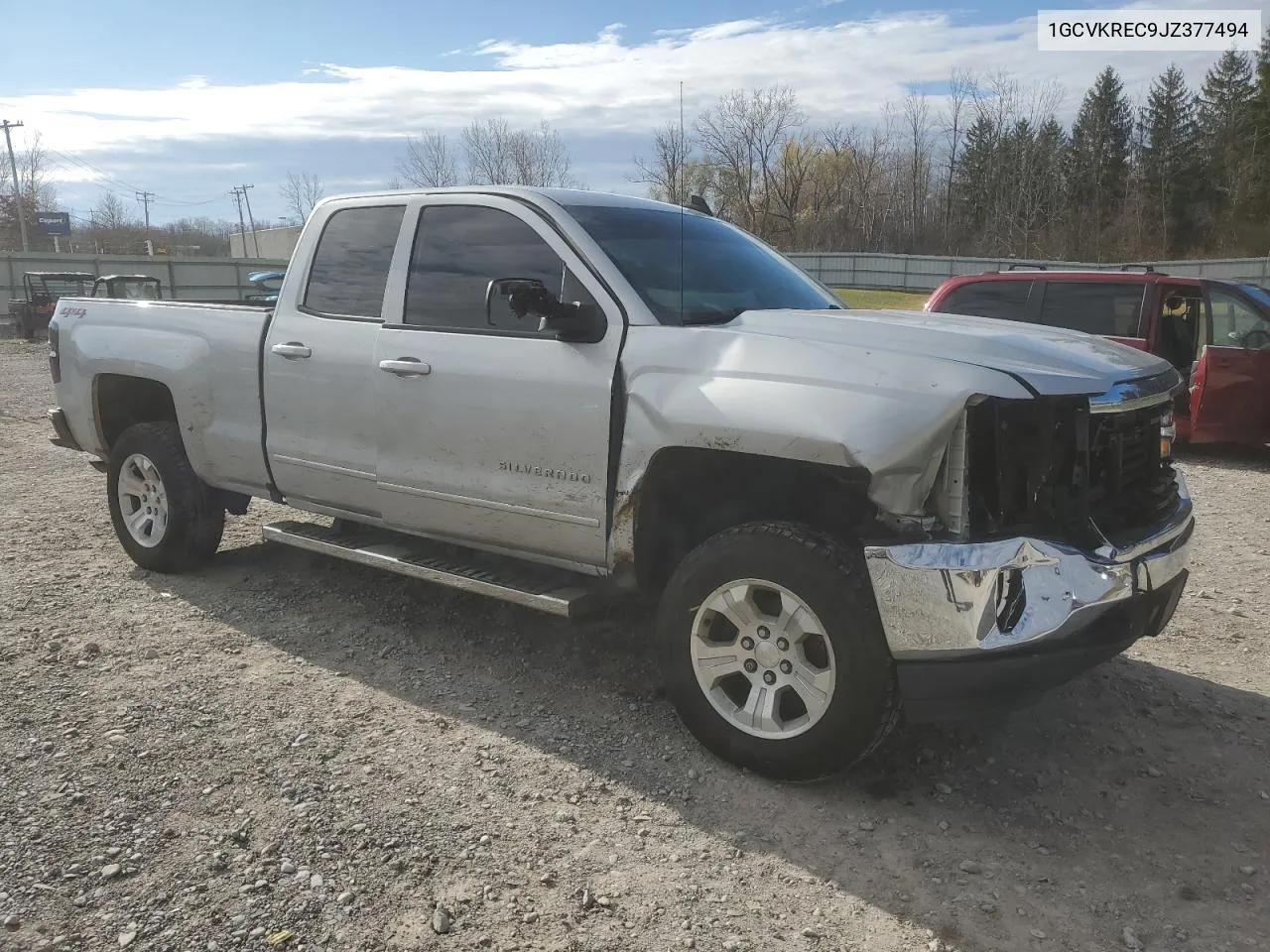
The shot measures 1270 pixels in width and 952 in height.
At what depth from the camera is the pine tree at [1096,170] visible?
53844 mm

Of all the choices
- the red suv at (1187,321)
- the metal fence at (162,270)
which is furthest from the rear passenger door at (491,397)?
the metal fence at (162,270)

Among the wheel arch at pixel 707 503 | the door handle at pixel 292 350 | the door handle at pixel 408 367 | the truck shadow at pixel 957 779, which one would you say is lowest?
the truck shadow at pixel 957 779

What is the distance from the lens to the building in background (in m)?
37.4

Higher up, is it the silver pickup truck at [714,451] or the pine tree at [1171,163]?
the pine tree at [1171,163]

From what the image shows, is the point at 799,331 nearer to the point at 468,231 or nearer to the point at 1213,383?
the point at 468,231

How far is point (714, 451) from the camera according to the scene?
11.2 ft

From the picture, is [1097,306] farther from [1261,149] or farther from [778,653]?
[1261,149]

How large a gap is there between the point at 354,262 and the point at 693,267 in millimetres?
1636

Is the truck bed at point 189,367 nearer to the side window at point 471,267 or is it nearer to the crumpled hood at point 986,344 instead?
the side window at point 471,267

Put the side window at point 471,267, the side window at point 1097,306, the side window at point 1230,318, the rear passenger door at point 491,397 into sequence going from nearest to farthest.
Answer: the rear passenger door at point 491,397 < the side window at point 471,267 < the side window at point 1230,318 < the side window at point 1097,306

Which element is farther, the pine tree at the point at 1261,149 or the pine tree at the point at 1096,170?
the pine tree at the point at 1096,170

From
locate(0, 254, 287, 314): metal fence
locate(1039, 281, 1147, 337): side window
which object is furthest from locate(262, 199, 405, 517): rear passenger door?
locate(0, 254, 287, 314): metal fence

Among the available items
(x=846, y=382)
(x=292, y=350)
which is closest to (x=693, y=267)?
(x=846, y=382)

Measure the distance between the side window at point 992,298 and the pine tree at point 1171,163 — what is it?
166ft
